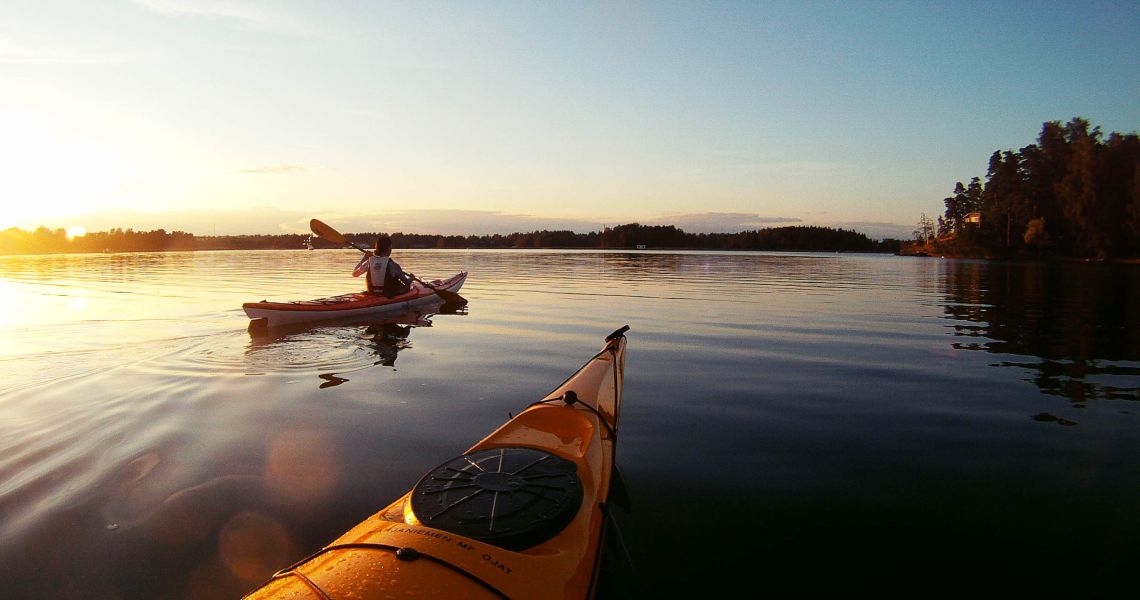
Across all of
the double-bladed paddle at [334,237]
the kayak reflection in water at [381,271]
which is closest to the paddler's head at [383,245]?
the kayak reflection in water at [381,271]

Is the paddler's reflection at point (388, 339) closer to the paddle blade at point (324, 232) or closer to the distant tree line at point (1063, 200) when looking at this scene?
the paddle blade at point (324, 232)

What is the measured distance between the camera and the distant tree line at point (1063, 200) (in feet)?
207

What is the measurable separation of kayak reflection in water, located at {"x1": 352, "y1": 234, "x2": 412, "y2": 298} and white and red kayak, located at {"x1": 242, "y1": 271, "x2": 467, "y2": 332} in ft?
0.72

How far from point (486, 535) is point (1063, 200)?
3480 inches

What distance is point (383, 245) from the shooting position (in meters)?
15.4

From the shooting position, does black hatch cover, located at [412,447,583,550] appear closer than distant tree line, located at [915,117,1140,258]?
Yes

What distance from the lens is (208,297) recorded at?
21.0 metres

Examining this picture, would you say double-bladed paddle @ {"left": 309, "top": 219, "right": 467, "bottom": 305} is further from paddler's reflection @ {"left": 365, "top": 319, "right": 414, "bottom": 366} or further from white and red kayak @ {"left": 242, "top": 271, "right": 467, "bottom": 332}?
paddler's reflection @ {"left": 365, "top": 319, "right": 414, "bottom": 366}

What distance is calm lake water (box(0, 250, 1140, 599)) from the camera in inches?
142

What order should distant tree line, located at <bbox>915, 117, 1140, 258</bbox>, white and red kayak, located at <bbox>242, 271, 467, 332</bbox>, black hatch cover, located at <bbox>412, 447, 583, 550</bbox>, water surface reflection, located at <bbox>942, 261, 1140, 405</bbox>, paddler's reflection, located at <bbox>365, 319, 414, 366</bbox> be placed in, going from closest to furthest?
black hatch cover, located at <bbox>412, 447, 583, 550</bbox>, water surface reflection, located at <bbox>942, 261, 1140, 405</bbox>, paddler's reflection, located at <bbox>365, 319, 414, 366</bbox>, white and red kayak, located at <bbox>242, 271, 467, 332</bbox>, distant tree line, located at <bbox>915, 117, 1140, 258</bbox>

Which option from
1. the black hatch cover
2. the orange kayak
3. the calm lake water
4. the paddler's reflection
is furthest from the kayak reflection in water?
the black hatch cover

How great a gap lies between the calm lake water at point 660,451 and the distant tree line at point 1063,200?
69.6m

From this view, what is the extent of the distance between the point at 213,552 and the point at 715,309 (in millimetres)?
15006

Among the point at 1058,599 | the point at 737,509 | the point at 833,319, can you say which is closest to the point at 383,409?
the point at 737,509
